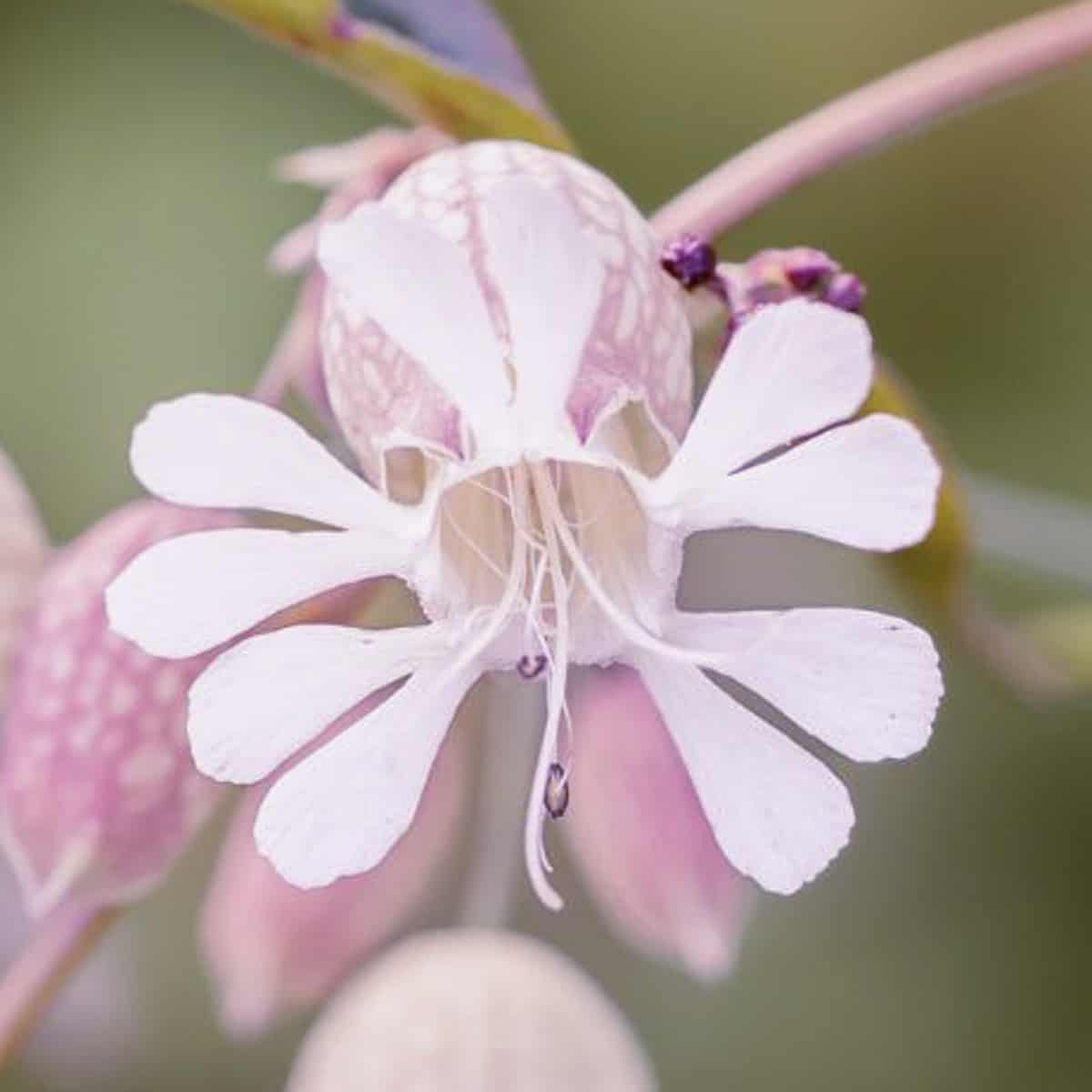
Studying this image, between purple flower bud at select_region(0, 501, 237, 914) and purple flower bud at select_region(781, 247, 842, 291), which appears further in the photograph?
purple flower bud at select_region(0, 501, 237, 914)

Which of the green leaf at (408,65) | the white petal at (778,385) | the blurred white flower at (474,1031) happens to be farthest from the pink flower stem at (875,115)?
the blurred white flower at (474,1031)

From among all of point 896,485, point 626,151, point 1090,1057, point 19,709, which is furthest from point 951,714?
point 896,485

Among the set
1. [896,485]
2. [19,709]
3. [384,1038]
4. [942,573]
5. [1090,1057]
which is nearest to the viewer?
[896,485]

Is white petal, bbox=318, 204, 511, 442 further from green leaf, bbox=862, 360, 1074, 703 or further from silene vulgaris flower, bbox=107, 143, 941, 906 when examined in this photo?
green leaf, bbox=862, 360, 1074, 703

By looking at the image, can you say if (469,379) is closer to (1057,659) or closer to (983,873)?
(1057,659)

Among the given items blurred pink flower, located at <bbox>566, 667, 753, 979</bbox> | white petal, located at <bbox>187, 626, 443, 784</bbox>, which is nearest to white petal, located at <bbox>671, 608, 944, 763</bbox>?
white petal, located at <bbox>187, 626, 443, 784</bbox>

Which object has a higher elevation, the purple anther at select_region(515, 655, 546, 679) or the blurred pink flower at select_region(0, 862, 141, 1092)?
the purple anther at select_region(515, 655, 546, 679)

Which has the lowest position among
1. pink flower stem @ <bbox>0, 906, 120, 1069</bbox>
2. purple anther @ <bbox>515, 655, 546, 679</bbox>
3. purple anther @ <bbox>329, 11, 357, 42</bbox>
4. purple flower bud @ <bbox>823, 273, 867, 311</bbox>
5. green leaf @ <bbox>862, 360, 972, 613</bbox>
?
green leaf @ <bbox>862, 360, 972, 613</bbox>

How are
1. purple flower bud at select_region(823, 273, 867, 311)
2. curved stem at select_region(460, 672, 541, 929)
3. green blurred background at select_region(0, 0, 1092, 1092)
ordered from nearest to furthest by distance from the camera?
purple flower bud at select_region(823, 273, 867, 311)
curved stem at select_region(460, 672, 541, 929)
green blurred background at select_region(0, 0, 1092, 1092)

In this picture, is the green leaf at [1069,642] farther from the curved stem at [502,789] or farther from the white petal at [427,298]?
the white petal at [427,298]
